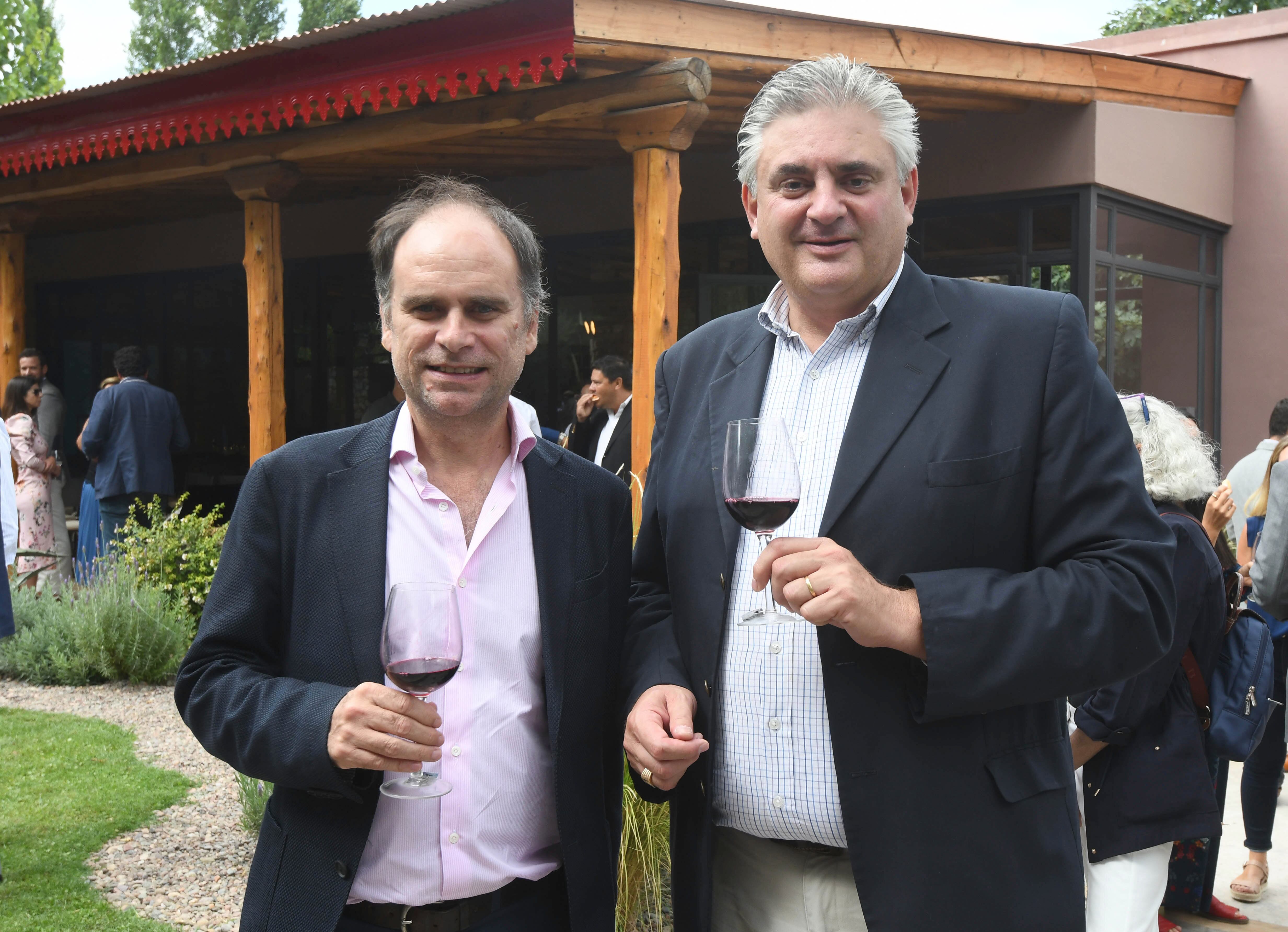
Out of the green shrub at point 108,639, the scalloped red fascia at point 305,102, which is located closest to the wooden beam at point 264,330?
the scalloped red fascia at point 305,102

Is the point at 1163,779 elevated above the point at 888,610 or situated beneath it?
situated beneath

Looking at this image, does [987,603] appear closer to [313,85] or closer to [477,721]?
[477,721]

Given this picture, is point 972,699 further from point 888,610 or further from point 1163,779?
point 1163,779

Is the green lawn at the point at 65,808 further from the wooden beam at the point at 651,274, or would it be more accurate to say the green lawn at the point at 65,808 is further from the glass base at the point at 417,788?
the wooden beam at the point at 651,274

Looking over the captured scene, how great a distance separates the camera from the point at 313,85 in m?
7.21

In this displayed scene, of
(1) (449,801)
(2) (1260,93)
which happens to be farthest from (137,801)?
(2) (1260,93)

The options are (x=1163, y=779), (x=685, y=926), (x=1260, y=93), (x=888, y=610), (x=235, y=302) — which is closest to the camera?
(x=888, y=610)

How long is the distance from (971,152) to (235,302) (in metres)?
8.99

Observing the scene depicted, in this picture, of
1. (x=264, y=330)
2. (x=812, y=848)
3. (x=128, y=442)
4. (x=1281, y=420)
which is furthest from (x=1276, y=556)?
(x=128, y=442)

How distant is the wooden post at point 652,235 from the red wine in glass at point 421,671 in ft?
15.7

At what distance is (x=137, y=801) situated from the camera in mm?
5309

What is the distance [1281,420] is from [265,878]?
250 inches

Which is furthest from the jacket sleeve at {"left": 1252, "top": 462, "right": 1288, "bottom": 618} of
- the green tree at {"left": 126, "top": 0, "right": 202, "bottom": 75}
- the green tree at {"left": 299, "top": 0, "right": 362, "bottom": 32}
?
the green tree at {"left": 126, "top": 0, "right": 202, "bottom": 75}

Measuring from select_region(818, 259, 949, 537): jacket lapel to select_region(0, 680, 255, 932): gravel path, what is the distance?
275 cm
